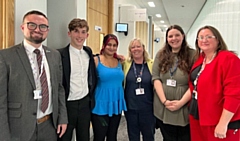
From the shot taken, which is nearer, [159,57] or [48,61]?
[48,61]

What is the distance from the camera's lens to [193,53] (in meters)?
2.32

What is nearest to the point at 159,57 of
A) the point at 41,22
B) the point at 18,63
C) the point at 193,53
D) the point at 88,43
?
the point at 193,53

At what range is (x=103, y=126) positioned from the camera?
248 centimetres

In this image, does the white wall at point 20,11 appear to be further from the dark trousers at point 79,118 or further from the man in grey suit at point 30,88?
the dark trousers at point 79,118

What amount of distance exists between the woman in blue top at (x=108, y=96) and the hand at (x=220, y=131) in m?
1.04

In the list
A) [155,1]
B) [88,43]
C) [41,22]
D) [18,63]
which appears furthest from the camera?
[155,1]

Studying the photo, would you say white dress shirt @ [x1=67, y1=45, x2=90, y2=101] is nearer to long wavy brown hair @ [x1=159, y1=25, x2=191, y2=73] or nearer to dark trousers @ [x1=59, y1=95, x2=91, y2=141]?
dark trousers @ [x1=59, y1=95, x2=91, y2=141]

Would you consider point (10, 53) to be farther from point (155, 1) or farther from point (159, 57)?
point (155, 1)

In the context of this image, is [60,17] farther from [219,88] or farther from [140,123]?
[219,88]

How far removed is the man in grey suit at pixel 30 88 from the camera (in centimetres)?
158

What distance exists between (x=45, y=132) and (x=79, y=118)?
0.53 meters

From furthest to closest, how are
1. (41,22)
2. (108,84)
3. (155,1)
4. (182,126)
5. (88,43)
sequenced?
(155,1), (88,43), (108,84), (182,126), (41,22)

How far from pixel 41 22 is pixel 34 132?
2.78ft

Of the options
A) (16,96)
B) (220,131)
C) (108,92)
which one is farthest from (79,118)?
(220,131)
